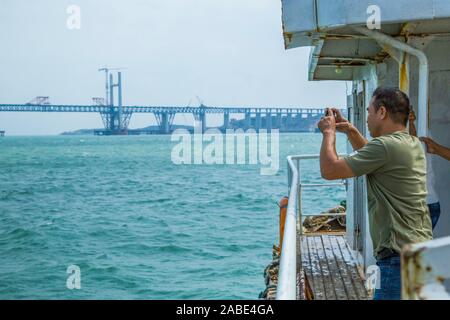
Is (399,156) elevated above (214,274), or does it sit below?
above

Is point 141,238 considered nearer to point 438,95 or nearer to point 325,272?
point 325,272

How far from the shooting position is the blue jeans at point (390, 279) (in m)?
2.97

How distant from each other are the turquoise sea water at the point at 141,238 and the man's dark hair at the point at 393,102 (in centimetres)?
1253

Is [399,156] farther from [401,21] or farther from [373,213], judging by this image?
[401,21]

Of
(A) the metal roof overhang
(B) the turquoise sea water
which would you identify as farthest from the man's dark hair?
(B) the turquoise sea water

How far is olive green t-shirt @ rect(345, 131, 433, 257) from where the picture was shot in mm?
2893

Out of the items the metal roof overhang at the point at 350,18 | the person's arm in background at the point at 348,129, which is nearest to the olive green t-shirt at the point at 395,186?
the person's arm in background at the point at 348,129

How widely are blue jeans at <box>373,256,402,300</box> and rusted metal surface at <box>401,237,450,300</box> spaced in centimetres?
134

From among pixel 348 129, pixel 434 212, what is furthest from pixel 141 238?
pixel 348 129

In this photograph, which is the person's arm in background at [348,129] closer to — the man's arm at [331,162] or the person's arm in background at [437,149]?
the man's arm at [331,162]

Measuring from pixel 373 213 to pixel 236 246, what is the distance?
1914cm

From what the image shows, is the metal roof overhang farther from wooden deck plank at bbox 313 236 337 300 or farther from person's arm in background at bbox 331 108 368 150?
wooden deck plank at bbox 313 236 337 300
